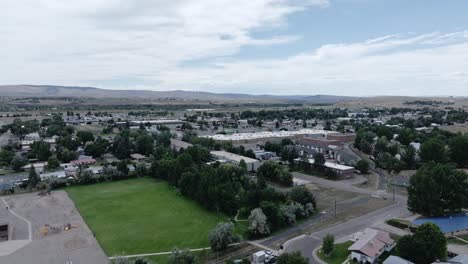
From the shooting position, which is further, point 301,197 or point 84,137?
point 84,137

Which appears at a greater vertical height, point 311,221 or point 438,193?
point 438,193

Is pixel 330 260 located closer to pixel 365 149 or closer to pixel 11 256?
pixel 11 256

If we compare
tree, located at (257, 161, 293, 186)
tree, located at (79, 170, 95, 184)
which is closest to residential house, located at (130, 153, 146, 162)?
tree, located at (79, 170, 95, 184)

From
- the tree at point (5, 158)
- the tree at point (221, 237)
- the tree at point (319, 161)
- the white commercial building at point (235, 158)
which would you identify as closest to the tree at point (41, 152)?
the tree at point (5, 158)

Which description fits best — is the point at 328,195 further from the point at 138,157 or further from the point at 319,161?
the point at 138,157

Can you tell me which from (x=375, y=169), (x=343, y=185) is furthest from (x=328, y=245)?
(x=375, y=169)

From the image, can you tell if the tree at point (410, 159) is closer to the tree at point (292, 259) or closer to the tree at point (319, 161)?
the tree at point (319, 161)

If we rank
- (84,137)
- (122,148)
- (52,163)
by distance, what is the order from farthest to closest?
1. (84,137)
2. (122,148)
3. (52,163)

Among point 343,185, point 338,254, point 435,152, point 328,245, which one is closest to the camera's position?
point 328,245
